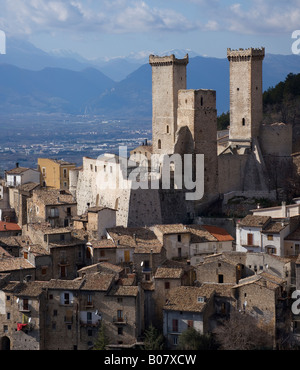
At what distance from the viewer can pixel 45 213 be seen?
47.4 metres

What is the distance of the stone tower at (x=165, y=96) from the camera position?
50.8 meters

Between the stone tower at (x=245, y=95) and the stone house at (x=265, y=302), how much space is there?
15084mm

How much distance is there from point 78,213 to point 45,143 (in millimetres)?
114990

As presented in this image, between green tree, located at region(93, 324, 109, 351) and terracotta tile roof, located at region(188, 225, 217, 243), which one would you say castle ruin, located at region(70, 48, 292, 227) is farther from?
green tree, located at region(93, 324, 109, 351)

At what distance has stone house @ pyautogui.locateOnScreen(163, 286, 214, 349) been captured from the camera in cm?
3669

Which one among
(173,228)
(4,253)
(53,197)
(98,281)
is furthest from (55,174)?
(98,281)

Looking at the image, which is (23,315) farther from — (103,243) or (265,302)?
(265,302)

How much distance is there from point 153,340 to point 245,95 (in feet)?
66.2

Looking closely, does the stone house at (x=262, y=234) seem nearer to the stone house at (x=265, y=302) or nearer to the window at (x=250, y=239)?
the window at (x=250, y=239)

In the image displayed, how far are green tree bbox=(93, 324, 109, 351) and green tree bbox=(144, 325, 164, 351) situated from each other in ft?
5.68

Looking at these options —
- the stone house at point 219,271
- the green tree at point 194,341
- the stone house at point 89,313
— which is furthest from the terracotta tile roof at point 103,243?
the green tree at point 194,341

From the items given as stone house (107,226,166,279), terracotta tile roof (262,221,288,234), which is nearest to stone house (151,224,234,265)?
stone house (107,226,166,279)

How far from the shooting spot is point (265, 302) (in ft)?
121

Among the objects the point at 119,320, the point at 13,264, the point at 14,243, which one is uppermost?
the point at 14,243
